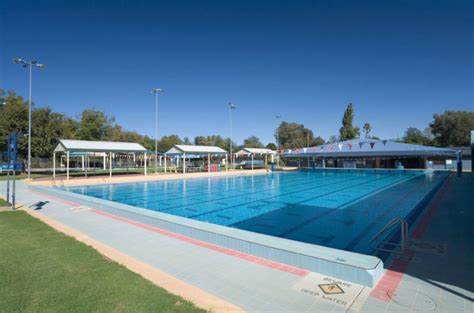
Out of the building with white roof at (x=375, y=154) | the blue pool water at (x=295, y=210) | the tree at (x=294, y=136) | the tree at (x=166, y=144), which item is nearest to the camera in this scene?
the blue pool water at (x=295, y=210)

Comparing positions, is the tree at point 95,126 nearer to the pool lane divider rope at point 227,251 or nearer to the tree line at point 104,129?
the tree line at point 104,129

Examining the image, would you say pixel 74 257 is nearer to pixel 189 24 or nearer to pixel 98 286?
pixel 98 286

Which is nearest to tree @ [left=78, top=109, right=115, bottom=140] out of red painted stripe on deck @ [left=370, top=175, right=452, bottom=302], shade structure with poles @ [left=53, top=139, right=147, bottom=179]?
shade structure with poles @ [left=53, top=139, right=147, bottom=179]

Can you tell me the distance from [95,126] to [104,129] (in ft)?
10.8

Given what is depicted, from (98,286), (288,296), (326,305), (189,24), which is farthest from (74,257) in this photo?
(189,24)

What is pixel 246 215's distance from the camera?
9180 mm

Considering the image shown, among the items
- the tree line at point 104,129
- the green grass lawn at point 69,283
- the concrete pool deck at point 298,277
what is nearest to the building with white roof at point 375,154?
the tree line at point 104,129

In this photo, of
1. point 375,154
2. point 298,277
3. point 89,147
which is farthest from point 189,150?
point 298,277

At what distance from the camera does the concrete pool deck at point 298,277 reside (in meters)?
2.98

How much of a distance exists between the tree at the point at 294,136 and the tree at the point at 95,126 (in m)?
36.9

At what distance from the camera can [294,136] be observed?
65.8 meters

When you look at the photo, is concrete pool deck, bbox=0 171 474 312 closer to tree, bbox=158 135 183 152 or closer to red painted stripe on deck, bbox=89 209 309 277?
red painted stripe on deck, bbox=89 209 309 277

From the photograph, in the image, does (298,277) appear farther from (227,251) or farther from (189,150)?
(189,150)

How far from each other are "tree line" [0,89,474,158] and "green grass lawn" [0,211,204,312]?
19850 mm
